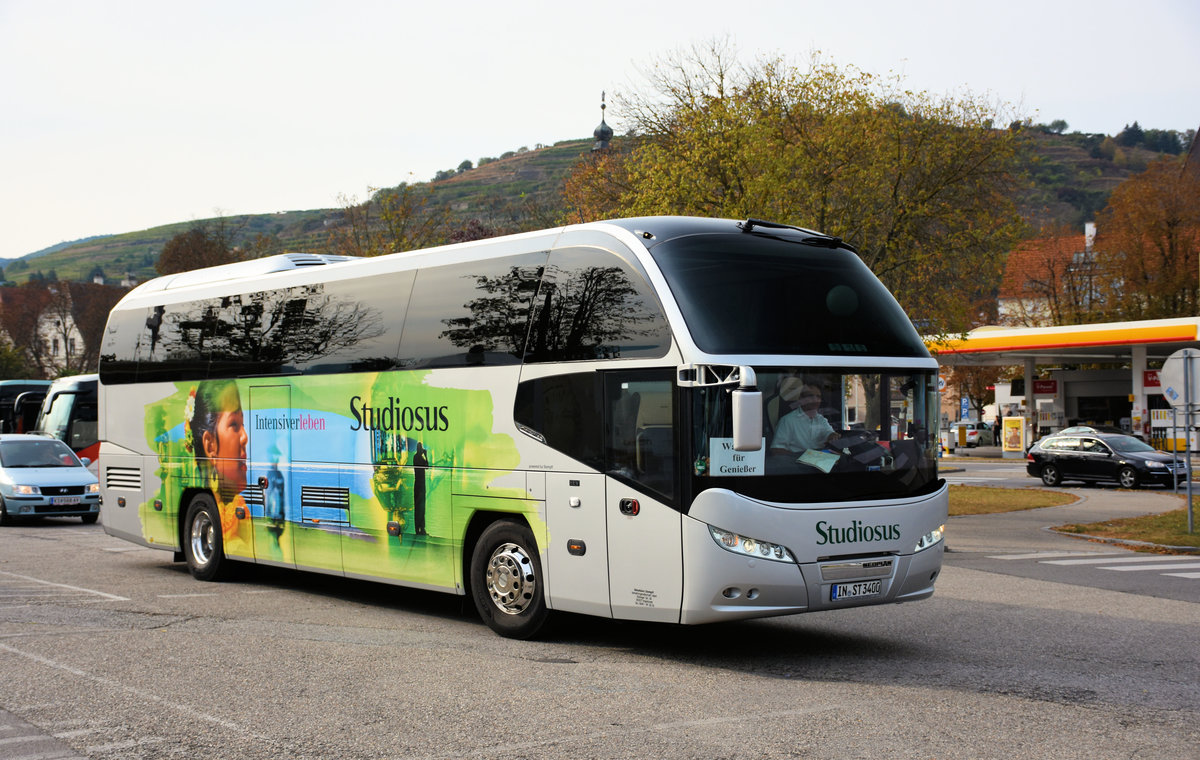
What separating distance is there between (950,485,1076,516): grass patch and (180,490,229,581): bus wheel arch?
683 inches

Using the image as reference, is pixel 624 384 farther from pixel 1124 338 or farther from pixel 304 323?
pixel 1124 338

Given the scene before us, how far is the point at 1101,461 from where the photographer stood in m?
35.0

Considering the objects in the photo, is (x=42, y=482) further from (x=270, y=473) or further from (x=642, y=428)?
(x=642, y=428)

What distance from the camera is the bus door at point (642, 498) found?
→ 878cm

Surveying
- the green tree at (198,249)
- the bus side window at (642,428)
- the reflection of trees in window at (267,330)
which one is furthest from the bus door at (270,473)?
the green tree at (198,249)

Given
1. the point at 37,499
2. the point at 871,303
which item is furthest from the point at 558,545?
the point at 37,499

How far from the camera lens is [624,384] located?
917 cm

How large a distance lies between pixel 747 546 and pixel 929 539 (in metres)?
1.77

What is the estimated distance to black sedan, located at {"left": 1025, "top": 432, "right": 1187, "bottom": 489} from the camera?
33.8 m

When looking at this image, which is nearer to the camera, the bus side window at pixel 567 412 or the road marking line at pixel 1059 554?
the bus side window at pixel 567 412

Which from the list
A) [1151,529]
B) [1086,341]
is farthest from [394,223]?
[1151,529]

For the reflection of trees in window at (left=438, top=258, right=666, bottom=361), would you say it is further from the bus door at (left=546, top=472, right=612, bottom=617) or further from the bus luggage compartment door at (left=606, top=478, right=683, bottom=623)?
the bus luggage compartment door at (left=606, top=478, right=683, bottom=623)

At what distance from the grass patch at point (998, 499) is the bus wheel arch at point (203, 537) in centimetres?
1734

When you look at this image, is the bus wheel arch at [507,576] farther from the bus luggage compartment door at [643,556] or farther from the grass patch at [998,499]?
the grass patch at [998,499]
